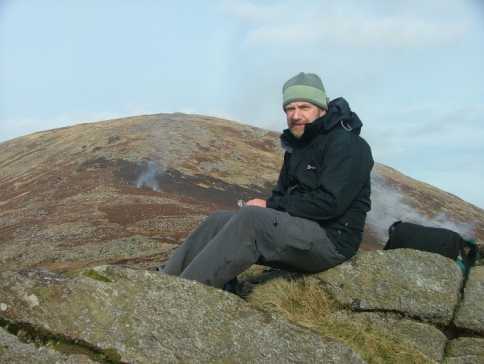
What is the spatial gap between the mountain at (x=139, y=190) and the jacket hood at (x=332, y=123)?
54.7 ft

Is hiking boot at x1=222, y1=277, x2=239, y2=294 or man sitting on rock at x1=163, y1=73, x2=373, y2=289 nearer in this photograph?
man sitting on rock at x1=163, y1=73, x2=373, y2=289

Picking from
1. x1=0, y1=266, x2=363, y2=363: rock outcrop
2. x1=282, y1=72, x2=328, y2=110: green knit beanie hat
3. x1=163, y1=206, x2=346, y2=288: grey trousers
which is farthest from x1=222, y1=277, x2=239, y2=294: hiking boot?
x1=282, y1=72, x2=328, y2=110: green knit beanie hat

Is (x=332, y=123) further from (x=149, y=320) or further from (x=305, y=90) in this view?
(x=149, y=320)

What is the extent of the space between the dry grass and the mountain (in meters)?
16.5

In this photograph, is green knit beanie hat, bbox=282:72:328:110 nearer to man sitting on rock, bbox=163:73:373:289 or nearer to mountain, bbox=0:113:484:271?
man sitting on rock, bbox=163:73:373:289

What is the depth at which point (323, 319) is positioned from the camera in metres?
6.53

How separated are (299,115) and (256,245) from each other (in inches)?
72.9

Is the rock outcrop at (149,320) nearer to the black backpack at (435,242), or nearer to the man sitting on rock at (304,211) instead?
the man sitting on rock at (304,211)

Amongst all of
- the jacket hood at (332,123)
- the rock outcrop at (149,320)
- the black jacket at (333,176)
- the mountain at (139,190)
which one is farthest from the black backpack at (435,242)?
the mountain at (139,190)

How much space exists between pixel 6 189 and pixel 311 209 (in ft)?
161

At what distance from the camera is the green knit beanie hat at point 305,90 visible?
23.8ft

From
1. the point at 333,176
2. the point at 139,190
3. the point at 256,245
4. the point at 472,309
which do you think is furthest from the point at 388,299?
the point at 139,190

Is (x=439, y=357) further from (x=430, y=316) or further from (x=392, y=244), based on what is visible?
(x=392, y=244)

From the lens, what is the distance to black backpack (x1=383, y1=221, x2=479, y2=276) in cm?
804
